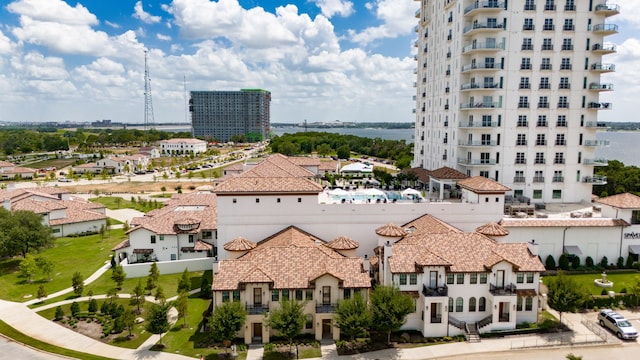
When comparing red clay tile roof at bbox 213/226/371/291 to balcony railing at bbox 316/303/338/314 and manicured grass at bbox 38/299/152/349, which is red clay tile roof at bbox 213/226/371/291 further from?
manicured grass at bbox 38/299/152/349

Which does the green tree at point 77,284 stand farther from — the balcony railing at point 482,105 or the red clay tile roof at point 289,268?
the balcony railing at point 482,105

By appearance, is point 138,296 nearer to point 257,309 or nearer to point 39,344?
point 39,344

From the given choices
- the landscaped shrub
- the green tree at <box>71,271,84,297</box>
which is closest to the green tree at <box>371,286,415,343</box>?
the landscaped shrub

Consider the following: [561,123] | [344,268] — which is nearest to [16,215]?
[344,268]

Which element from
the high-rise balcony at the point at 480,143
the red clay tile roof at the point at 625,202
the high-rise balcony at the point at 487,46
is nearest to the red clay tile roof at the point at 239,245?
the high-rise balcony at the point at 480,143

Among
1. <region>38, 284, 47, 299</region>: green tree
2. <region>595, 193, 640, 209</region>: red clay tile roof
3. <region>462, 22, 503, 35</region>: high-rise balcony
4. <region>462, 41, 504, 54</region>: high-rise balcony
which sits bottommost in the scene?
<region>38, 284, 47, 299</region>: green tree

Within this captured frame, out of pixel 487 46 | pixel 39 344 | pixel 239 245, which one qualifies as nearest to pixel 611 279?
pixel 487 46

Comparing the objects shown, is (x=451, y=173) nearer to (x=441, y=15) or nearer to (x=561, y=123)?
(x=561, y=123)
